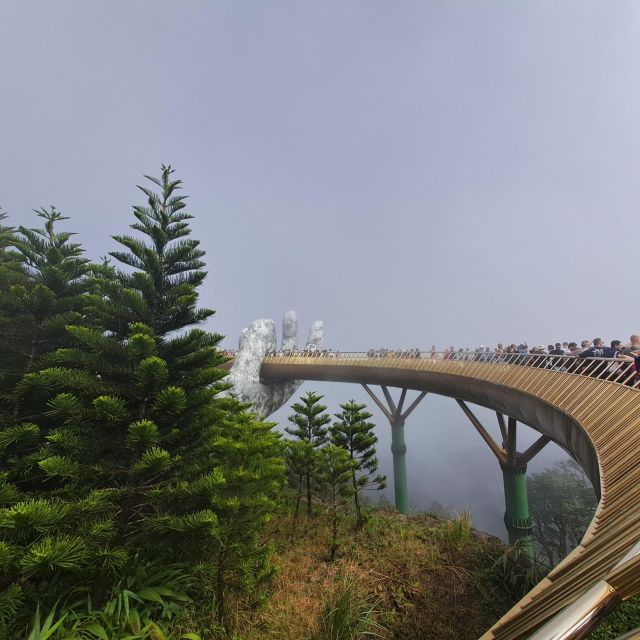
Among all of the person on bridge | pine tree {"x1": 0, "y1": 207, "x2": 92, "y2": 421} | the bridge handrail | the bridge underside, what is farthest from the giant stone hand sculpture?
the person on bridge

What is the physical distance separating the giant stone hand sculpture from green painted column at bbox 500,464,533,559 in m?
17.5

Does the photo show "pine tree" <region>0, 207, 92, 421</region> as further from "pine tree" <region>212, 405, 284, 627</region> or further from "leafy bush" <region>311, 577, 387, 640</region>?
"leafy bush" <region>311, 577, 387, 640</region>

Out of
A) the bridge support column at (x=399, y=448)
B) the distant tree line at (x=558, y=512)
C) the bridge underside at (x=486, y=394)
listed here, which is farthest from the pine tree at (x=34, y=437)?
the distant tree line at (x=558, y=512)

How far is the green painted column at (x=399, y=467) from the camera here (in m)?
18.5

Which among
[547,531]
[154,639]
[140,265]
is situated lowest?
[547,531]

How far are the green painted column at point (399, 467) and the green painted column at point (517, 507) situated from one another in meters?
6.60

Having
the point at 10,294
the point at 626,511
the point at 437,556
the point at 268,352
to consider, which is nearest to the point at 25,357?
the point at 10,294

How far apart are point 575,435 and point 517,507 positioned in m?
6.66

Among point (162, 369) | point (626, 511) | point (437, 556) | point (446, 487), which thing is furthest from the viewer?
point (446, 487)

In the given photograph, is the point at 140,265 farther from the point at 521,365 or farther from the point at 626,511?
the point at 521,365

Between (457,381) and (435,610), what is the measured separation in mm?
8241

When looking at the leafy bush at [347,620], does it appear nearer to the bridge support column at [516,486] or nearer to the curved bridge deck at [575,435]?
the curved bridge deck at [575,435]

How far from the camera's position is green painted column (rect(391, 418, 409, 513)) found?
18484 millimetres

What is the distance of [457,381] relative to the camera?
14.0m
